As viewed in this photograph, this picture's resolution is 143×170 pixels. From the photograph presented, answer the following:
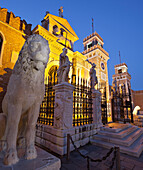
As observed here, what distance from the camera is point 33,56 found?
1374mm

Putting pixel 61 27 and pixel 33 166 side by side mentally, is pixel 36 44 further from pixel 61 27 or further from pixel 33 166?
pixel 61 27

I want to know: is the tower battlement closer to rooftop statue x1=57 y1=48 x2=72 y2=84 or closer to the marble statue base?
rooftop statue x1=57 y1=48 x2=72 y2=84

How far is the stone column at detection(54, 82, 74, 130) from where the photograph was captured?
3.42 meters

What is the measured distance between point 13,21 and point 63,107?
9.04m

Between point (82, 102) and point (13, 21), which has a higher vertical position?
point (13, 21)

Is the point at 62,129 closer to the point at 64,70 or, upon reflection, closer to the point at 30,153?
the point at 30,153

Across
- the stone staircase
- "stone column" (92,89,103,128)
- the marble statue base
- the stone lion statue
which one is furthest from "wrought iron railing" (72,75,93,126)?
the stone lion statue

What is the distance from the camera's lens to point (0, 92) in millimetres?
6508

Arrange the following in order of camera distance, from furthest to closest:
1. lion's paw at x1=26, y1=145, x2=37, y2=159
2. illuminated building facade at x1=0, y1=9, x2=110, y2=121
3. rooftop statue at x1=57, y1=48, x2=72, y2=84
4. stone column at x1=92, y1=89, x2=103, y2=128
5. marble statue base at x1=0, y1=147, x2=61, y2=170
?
illuminated building facade at x1=0, y1=9, x2=110, y2=121
stone column at x1=92, y1=89, x2=103, y2=128
rooftop statue at x1=57, y1=48, x2=72, y2=84
lion's paw at x1=26, y1=145, x2=37, y2=159
marble statue base at x1=0, y1=147, x2=61, y2=170

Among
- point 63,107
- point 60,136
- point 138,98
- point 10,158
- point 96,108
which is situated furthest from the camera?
point 138,98

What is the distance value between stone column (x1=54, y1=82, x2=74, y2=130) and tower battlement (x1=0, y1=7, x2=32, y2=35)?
26.2 feet

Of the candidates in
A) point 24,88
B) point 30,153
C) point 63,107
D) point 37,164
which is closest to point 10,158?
point 30,153

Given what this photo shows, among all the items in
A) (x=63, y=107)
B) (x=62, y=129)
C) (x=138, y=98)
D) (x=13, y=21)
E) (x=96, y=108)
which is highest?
(x=13, y=21)

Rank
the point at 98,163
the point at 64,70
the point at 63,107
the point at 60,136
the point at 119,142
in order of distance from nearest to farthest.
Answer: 1. the point at 98,163
2. the point at 60,136
3. the point at 63,107
4. the point at 119,142
5. the point at 64,70
